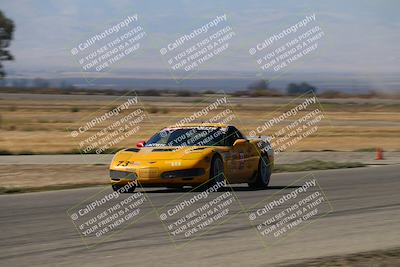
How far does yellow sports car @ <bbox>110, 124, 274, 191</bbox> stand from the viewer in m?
16.4

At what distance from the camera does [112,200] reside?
1502 cm

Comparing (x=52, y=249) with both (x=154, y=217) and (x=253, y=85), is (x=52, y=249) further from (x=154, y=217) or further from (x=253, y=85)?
(x=253, y=85)

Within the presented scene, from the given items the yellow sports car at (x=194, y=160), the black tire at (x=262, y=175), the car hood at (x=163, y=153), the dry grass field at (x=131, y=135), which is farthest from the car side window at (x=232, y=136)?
the dry grass field at (x=131, y=135)

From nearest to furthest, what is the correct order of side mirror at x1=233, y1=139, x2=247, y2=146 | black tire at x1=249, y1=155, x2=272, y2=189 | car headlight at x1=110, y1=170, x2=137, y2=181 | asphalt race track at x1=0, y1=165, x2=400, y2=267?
1. asphalt race track at x1=0, y1=165, x2=400, y2=267
2. car headlight at x1=110, y1=170, x2=137, y2=181
3. side mirror at x1=233, y1=139, x2=247, y2=146
4. black tire at x1=249, y1=155, x2=272, y2=189

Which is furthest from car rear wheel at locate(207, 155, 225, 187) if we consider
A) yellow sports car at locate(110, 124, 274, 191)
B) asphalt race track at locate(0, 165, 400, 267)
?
asphalt race track at locate(0, 165, 400, 267)

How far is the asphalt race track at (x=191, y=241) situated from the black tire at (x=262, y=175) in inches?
84.1

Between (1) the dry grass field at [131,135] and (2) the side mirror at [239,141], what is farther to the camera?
(1) the dry grass field at [131,135]

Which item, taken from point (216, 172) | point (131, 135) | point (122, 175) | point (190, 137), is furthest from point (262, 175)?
point (131, 135)

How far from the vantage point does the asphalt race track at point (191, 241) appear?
9164mm

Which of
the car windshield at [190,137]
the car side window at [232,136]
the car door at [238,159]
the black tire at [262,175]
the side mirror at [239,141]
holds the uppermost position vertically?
the car windshield at [190,137]

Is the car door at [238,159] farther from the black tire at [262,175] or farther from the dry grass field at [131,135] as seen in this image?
the dry grass field at [131,135]

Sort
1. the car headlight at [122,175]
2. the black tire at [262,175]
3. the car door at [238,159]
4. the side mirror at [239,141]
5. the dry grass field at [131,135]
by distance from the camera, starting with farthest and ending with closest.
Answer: the dry grass field at [131,135] < the black tire at [262,175] < the side mirror at [239,141] < the car door at [238,159] < the car headlight at [122,175]

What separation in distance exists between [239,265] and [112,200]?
21.4 ft

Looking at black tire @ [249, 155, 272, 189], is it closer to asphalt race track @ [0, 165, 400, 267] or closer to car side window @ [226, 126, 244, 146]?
car side window @ [226, 126, 244, 146]
